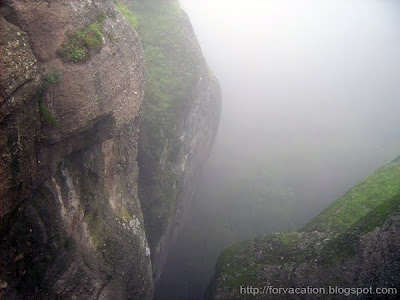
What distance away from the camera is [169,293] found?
80.6 ft

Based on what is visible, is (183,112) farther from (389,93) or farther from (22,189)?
(389,93)

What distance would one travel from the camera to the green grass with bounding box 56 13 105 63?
10.3 meters

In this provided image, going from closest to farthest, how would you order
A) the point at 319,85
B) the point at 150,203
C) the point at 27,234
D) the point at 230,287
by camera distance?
1. the point at 27,234
2. the point at 230,287
3. the point at 150,203
4. the point at 319,85

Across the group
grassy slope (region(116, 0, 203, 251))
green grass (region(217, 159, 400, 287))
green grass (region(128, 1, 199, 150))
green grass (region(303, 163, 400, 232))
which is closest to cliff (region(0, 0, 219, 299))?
grassy slope (region(116, 0, 203, 251))

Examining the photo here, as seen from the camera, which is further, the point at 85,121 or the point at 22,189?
the point at 85,121

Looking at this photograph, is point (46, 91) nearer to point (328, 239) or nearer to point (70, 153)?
point (70, 153)

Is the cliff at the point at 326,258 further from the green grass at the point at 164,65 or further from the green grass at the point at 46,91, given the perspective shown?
the green grass at the point at 46,91

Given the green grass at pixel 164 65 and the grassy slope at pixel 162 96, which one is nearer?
the grassy slope at pixel 162 96

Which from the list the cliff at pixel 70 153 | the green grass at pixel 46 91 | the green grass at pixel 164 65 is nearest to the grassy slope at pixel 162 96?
the green grass at pixel 164 65

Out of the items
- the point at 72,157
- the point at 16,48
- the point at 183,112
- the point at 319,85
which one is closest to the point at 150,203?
the point at 183,112

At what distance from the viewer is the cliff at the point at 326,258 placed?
11.9 m

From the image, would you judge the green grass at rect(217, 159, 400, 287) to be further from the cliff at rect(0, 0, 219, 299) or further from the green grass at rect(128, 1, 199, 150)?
the green grass at rect(128, 1, 199, 150)

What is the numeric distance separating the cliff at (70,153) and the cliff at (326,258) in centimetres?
483

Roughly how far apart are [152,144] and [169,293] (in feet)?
40.7
